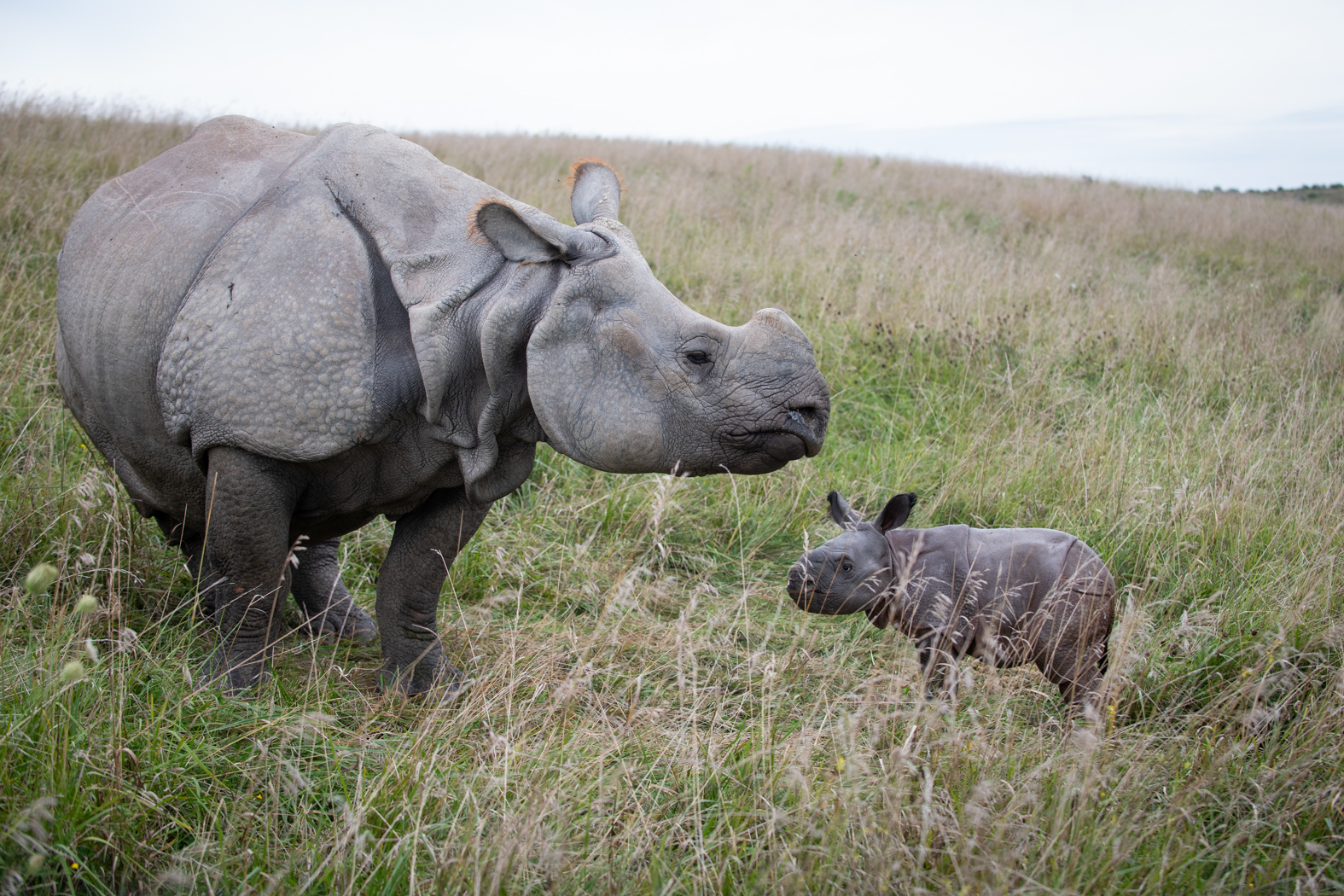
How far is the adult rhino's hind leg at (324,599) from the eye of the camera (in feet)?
12.3

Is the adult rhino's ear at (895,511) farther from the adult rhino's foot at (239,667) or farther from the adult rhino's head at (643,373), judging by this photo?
the adult rhino's foot at (239,667)

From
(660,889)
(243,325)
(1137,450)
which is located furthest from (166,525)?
(1137,450)

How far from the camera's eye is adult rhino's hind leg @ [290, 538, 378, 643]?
3755 mm

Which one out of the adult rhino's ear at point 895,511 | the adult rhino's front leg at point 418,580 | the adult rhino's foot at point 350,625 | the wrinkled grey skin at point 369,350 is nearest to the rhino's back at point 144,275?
the wrinkled grey skin at point 369,350

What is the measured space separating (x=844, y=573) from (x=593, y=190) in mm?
1563

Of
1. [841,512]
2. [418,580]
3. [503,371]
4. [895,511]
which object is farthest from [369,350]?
[895,511]

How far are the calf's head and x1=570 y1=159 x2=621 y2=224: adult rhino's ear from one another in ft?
4.36

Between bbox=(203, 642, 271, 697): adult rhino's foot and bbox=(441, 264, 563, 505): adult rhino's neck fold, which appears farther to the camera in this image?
bbox=(203, 642, 271, 697): adult rhino's foot

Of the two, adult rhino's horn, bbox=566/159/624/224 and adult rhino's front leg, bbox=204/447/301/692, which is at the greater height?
adult rhino's horn, bbox=566/159/624/224

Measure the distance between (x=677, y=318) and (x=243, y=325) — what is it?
3.96 ft

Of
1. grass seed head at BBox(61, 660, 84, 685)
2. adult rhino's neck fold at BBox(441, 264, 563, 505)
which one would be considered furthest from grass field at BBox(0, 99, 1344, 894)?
adult rhino's neck fold at BBox(441, 264, 563, 505)

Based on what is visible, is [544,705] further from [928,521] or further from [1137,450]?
[1137,450]

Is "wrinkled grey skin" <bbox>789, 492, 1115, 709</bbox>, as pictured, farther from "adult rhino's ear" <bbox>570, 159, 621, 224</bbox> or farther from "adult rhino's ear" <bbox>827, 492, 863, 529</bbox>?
"adult rhino's ear" <bbox>570, 159, 621, 224</bbox>

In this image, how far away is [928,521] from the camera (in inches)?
183
